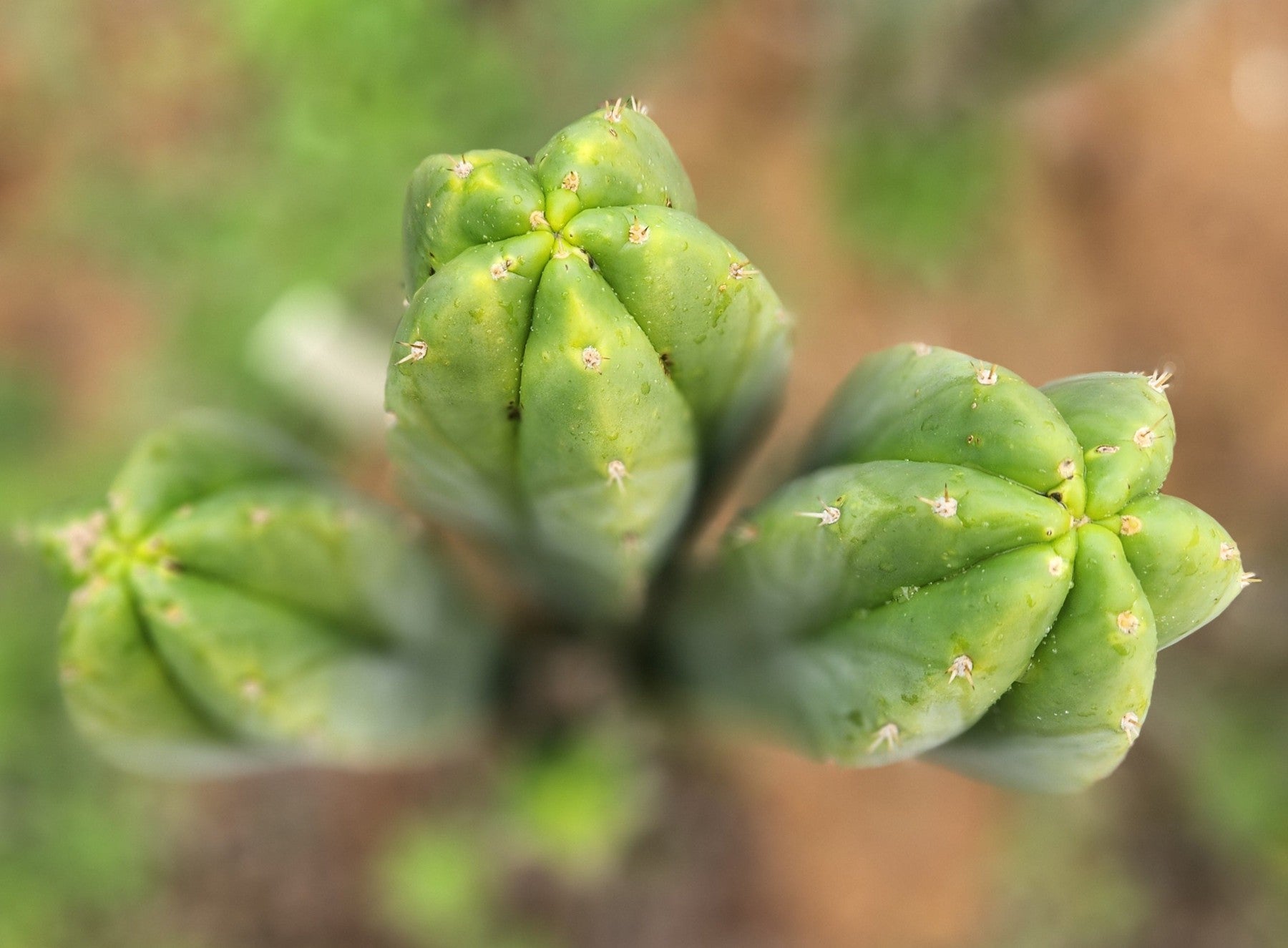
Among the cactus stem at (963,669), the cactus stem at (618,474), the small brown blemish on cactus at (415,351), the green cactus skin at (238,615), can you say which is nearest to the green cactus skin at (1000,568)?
the cactus stem at (963,669)

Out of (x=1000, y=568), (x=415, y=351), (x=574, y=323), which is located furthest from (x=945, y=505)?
(x=415, y=351)

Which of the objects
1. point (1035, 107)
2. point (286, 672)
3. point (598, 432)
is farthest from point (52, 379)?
point (1035, 107)

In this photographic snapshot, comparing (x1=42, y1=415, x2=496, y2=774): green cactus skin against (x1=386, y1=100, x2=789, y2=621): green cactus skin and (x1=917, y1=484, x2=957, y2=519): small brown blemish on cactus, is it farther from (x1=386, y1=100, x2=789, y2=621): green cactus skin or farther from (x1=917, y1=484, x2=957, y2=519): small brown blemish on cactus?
(x1=917, y1=484, x2=957, y2=519): small brown blemish on cactus

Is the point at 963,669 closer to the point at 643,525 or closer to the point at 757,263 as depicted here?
the point at 643,525

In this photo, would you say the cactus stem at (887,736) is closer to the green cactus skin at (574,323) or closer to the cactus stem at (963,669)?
the cactus stem at (963,669)

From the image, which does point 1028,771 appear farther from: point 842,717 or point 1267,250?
point 1267,250

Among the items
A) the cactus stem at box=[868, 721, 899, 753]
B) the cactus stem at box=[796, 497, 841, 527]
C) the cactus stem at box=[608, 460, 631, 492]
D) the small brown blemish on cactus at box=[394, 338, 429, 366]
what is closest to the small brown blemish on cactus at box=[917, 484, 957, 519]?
the cactus stem at box=[796, 497, 841, 527]
